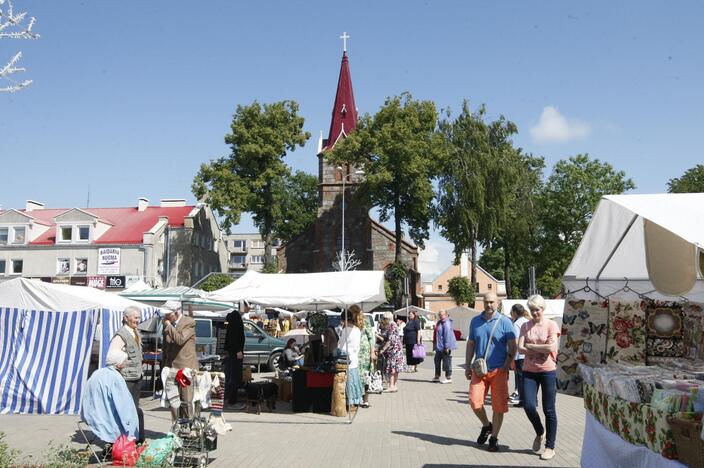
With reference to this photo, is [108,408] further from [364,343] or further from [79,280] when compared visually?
[79,280]

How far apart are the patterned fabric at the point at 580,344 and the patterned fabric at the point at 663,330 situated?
467 mm

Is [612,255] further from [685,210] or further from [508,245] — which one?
[508,245]

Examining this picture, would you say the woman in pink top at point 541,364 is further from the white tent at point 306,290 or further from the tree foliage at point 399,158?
the tree foliage at point 399,158

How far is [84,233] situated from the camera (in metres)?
50.4

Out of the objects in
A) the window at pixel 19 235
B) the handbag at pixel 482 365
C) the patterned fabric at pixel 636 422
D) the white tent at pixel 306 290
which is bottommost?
the patterned fabric at pixel 636 422

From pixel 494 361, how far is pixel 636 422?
2.88 m

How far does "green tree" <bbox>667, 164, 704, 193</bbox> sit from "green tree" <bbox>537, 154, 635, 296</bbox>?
11.4 ft

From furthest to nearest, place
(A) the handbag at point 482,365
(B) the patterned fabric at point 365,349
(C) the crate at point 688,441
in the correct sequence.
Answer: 1. (B) the patterned fabric at point 365,349
2. (A) the handbag at point 482,365
3. (C) the crate at point 688,441

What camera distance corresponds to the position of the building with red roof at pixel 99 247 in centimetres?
4906

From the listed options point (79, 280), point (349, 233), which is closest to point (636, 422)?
point (79, 280)

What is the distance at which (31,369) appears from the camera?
1245 centimetres

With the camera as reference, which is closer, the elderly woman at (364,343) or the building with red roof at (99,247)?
the elderly woman at (364,343)

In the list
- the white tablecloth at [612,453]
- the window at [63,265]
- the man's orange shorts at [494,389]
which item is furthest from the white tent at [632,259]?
the window at [63,265]

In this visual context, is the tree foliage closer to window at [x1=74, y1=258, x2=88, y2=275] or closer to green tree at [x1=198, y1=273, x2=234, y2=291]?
green tree at [x1=198, y1=273, x2=234, y2=291]
